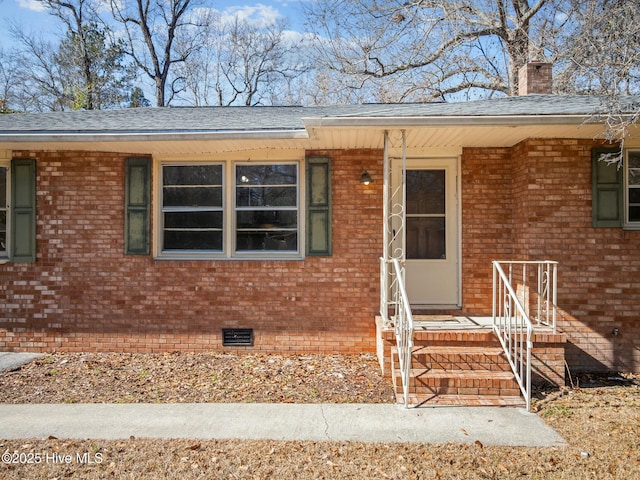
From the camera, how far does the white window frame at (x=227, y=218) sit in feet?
22.6

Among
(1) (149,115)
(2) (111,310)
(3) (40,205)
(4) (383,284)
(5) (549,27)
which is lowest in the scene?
(2) (111,310)

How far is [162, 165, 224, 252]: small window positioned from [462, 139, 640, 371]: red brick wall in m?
4.27

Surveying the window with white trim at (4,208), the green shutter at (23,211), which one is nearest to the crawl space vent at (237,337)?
the green shutter at (23,211)

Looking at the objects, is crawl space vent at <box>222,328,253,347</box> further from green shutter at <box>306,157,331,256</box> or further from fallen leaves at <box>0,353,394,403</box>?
green shutter at <box>306,157,331,256</box>

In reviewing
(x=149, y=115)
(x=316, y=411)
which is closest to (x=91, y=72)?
(x=149, y=115)

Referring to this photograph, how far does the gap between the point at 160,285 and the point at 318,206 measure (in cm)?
250

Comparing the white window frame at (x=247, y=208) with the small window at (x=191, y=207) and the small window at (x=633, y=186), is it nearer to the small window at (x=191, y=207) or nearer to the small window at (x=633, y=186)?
the small window at (x=191, y=207)

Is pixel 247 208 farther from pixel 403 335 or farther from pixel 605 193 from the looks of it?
pixel 605 193

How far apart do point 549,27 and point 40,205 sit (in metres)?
13.7

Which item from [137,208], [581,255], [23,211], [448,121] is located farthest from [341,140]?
[23,211]

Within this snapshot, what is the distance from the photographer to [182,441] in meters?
4.04

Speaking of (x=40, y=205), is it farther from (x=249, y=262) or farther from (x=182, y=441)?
(x=182, y=441)

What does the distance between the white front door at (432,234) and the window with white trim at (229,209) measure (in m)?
1.68

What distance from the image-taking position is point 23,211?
687cm
